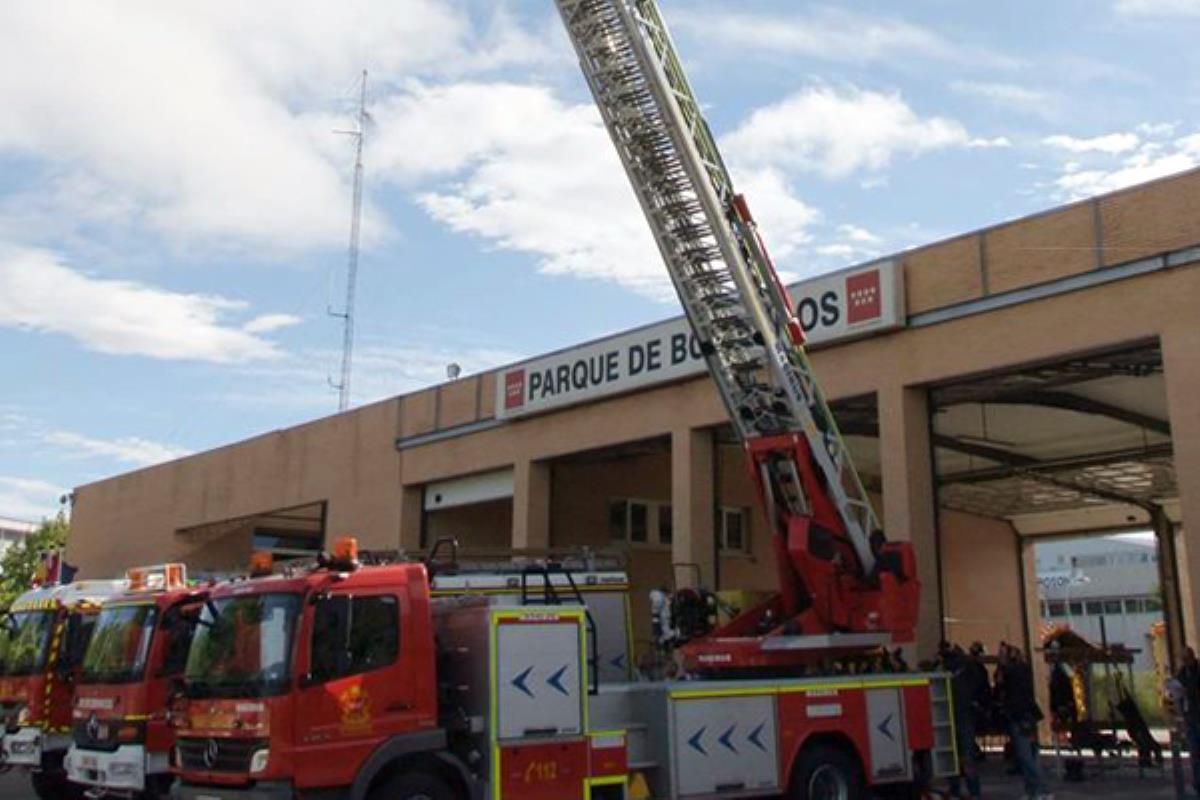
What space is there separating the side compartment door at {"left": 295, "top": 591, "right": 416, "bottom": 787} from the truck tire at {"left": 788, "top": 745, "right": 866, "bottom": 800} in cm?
399

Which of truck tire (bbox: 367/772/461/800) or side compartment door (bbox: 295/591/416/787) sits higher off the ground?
side compartment door (bbox: 295/591/416/787)

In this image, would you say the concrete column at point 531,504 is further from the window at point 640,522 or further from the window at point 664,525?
the window at point 664,525

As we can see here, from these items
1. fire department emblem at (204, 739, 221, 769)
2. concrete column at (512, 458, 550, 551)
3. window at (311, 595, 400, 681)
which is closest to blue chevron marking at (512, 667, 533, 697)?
window at (311, 595, 400, 681)

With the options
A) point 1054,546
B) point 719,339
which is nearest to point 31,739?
point 719,339

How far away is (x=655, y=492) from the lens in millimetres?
25578

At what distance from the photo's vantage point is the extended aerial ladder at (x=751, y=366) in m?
12.5

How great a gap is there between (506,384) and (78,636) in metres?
9.50

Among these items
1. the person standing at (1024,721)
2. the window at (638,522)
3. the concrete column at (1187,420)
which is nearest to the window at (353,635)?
the person standing at (1024,721)

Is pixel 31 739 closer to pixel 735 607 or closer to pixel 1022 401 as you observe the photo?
pixel 735 607

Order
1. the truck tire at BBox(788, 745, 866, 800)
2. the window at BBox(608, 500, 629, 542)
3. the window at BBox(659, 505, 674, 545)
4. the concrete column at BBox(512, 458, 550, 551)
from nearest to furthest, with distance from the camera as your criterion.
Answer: the truck tire at BBox(788, 745, 866, 800) < the concrete column at BBox(512, 458, 550, 551) < the window at BBox(608, 500, 629, 542) < the window at BBox(659, 505, 674, 545)

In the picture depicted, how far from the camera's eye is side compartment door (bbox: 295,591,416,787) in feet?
28.6

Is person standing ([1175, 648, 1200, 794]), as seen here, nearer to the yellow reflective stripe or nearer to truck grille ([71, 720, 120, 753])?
the yellow reflective stripe

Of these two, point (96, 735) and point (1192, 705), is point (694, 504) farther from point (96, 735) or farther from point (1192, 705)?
point (96, 735)

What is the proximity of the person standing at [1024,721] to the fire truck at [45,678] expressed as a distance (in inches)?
412
